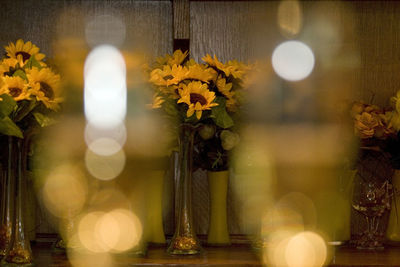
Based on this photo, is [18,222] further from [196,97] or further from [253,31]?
[253,31]

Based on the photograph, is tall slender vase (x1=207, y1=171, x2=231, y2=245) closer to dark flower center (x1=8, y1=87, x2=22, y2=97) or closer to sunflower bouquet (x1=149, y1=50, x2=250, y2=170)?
sunflower bouquet (x1=149, y1=50, x2=250, y2=170)

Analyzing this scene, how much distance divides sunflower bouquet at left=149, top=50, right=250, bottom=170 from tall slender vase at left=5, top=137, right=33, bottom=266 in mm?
291

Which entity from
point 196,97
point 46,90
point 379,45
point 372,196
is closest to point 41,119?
point 46,90

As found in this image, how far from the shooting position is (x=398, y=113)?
140 centimetres

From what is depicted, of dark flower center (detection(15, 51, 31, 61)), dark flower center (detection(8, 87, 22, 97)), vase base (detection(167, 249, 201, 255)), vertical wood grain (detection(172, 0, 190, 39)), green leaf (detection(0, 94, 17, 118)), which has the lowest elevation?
vase base (detection(167, 249, 201, 255))

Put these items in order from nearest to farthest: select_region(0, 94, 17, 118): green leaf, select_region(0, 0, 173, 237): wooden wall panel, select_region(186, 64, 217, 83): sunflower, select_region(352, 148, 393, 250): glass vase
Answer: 1. select_region(0, 94, 17, 118): green leaf
2. select_region(186, 64, 217, 83): sunflower
3. select_region(352, 148, 393, 250): glass vase
4. select_region(0, 0, 173, 237): wooden wall panel

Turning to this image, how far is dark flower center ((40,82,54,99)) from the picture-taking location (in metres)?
1.25

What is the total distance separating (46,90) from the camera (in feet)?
4.11

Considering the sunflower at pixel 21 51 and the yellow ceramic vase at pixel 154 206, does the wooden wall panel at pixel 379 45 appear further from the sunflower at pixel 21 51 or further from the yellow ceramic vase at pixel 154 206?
the sunflower at pixel 21 51

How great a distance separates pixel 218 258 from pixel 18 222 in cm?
40

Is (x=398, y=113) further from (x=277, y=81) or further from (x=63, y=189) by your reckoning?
(x=63, y=189)

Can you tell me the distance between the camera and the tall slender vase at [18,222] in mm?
1181

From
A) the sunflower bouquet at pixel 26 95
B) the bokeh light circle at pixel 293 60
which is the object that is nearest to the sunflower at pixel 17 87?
the sunflower bouquet at pixel 26 95

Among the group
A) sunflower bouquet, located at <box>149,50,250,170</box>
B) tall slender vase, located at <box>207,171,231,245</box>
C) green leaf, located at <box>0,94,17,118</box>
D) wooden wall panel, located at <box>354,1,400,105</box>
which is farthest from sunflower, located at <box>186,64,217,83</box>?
wooden wall panel, located at <box>354,1,400,105</box>
